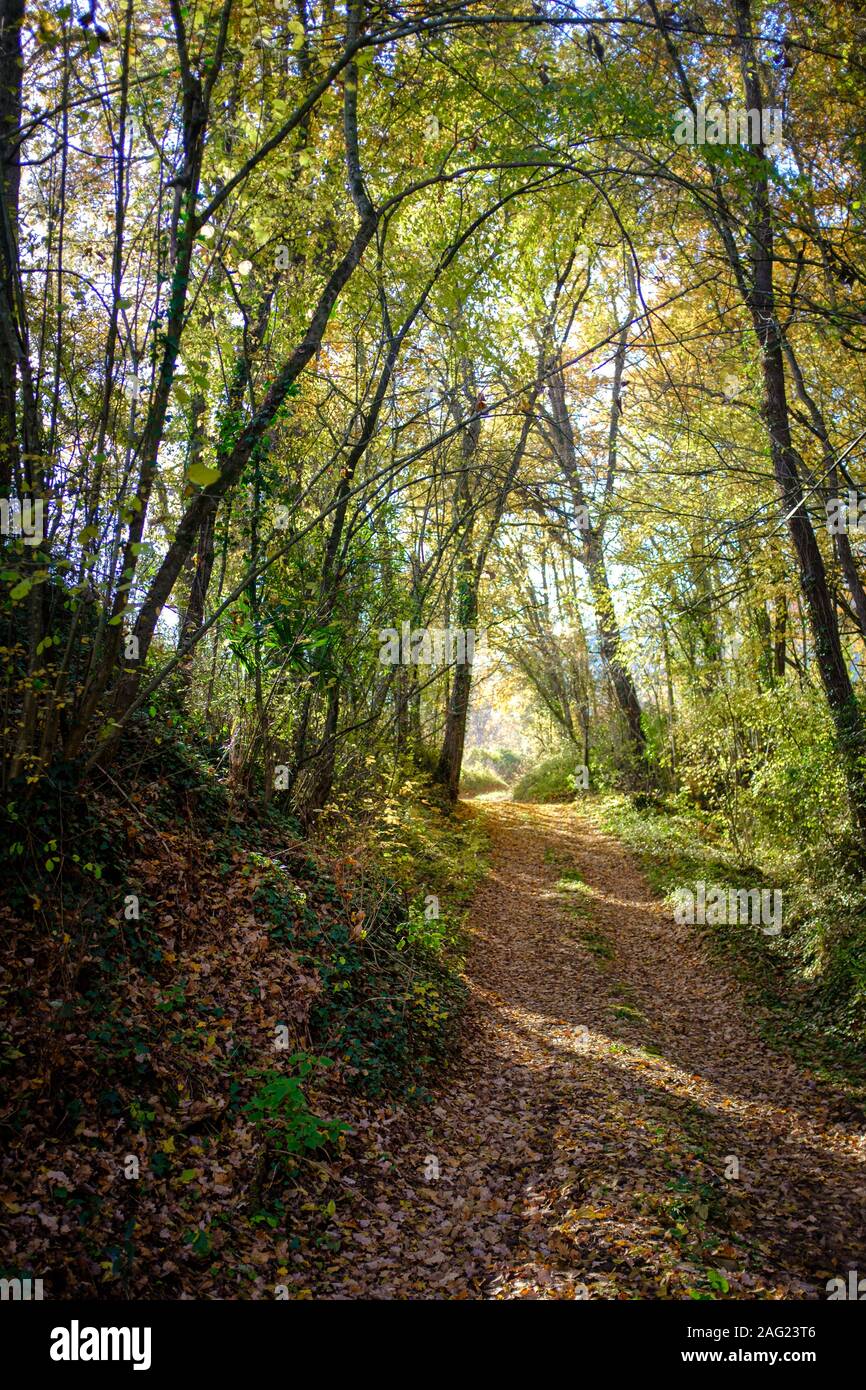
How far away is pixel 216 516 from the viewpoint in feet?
21.2

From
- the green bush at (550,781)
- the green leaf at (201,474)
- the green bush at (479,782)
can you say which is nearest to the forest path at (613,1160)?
the green leaf at (201,474)

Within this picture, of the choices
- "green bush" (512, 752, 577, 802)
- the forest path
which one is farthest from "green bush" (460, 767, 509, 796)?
the forest path

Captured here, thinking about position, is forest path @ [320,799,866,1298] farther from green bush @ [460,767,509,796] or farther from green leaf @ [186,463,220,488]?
green bush @ [460,767,509,796]

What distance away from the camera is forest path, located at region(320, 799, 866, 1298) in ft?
11.6

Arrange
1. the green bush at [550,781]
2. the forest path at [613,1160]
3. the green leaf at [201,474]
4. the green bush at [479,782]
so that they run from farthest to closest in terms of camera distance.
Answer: the green bush at [479,782] < the green bush at [550,781] < the forest path at [613,1160] < the green leaf at [201,474]

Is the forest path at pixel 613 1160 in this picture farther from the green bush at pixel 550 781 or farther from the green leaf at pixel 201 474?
the green bush at pixel 550 781

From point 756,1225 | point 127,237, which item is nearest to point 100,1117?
point 756,1225

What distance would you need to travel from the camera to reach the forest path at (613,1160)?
11.6 ft

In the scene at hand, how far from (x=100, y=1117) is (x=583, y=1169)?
2.69m

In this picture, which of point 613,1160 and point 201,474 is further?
point 613,1160

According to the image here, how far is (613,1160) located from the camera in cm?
441

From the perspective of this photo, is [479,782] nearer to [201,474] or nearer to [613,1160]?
[613,1160]

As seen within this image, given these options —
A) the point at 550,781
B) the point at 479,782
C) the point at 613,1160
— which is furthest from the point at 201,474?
the point at 479,782
